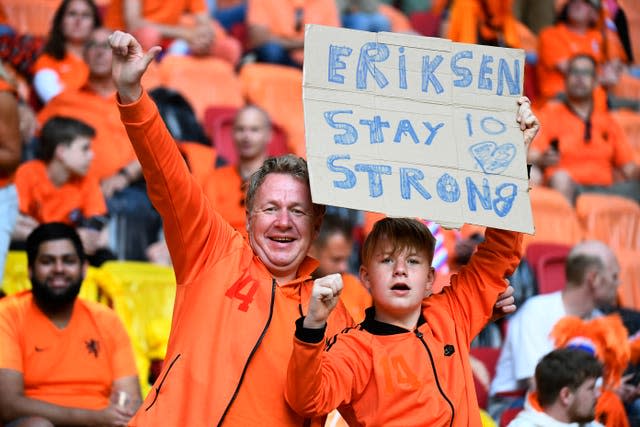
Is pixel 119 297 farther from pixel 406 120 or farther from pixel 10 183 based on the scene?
A: pixel 406 120

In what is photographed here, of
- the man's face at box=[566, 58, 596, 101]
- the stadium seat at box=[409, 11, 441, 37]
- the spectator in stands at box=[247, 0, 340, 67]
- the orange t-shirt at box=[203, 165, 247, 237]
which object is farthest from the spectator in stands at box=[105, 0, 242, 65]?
the man's face at box=[566, 58, 596, 101]

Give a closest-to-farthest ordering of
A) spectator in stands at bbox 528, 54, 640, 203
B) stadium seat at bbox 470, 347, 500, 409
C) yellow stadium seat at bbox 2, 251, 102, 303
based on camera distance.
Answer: yellow stadium seat at bbox 2, 251, 102, 303 < stadium seat at bbox 470, 347, 500, 409 < spectator in stands at bbox 528, 54, 640, 203

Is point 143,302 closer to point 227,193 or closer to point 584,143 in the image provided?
point 227,193

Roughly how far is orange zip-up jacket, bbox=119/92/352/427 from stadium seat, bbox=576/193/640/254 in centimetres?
537

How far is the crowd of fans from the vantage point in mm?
6699

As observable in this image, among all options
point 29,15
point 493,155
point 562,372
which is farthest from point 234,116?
point 493,155

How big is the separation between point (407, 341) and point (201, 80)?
5.61m

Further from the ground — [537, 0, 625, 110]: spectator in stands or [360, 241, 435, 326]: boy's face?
[537, 0, 625, 110]: spectator in stands

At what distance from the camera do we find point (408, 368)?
141 inches

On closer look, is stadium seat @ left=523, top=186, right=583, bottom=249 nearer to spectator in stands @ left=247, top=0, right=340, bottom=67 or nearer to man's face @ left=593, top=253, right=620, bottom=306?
man's face @ left=593, top=253, right=620, bottom=306

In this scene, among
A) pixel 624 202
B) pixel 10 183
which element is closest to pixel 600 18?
pixel 624 202

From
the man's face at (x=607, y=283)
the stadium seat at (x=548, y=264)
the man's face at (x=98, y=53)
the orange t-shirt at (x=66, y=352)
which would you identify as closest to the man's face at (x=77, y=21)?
the man's face at (x=98, y=53)

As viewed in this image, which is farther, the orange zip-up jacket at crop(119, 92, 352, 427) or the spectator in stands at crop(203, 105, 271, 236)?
the spectator in stands at crop(203, 105, 271, 236)

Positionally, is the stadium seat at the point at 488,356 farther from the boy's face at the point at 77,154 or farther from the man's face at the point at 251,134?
the boy's face at the point at 77,154
